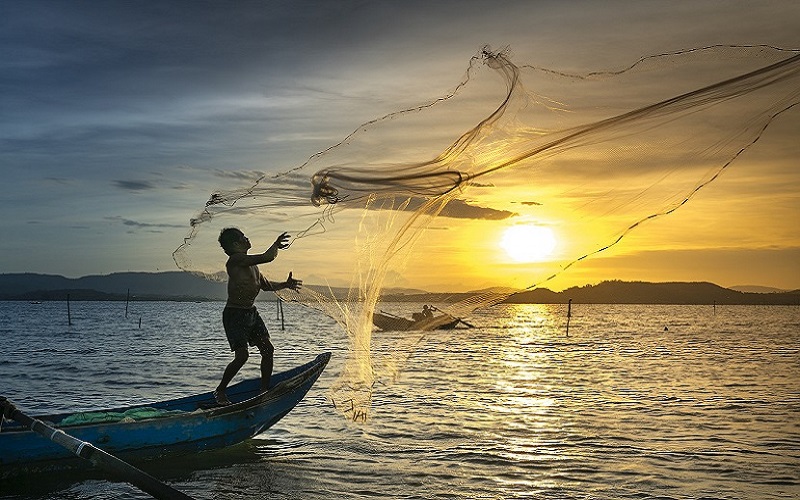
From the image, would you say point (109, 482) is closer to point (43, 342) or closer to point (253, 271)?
point (253, 271)

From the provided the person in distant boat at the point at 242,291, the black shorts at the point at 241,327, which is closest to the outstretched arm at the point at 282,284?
the person in distant boat at the point at 242,291

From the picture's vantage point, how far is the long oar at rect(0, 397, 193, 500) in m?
7.75

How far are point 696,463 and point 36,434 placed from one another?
9.51 metres

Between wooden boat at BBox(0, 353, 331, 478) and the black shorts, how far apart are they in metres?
1.07

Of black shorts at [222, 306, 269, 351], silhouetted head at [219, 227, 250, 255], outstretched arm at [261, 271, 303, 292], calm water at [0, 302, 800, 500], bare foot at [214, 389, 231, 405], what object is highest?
silhouetted head at [219, 227, 250, 255]

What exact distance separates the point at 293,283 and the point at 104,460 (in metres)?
3.43

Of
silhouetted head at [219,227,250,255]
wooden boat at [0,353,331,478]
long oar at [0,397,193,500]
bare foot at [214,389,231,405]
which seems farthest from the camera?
bare foot at [214,389,231,405]

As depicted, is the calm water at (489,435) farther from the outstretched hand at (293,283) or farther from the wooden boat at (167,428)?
the outstretched hand at (293,283)

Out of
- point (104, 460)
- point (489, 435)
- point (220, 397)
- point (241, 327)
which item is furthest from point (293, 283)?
point (489, 435)

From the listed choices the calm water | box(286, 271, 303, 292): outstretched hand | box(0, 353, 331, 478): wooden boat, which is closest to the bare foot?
box(0, 353, 331, 478): wooden boat

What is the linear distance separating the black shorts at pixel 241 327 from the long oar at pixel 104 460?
278 centimetres

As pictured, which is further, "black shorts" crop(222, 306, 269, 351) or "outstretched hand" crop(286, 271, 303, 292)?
"black shorts" crop(222, 306, 269, 351)

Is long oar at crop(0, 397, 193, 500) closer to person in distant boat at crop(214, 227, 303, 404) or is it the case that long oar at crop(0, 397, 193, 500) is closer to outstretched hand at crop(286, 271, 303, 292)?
person in distant boat at crop(214, 227, 303, 404)

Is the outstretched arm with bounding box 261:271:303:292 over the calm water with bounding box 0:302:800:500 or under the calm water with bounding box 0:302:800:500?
over
